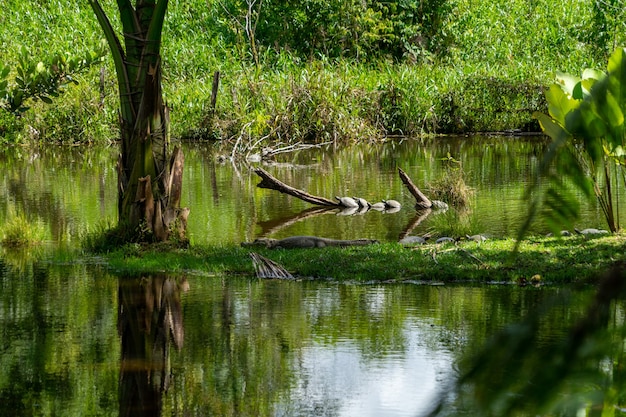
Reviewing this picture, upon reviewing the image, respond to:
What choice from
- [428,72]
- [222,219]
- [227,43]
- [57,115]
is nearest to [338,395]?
[222,219]

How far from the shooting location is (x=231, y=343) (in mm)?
7277

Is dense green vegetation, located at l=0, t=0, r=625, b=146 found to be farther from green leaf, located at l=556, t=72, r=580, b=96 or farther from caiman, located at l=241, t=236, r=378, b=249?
green leaf, located at l=556, t=72, r=580, b=96

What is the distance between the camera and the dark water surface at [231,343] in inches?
237

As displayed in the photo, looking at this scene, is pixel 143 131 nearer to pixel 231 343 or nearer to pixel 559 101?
pixel 231 343

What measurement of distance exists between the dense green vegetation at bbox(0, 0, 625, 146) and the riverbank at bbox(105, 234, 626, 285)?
14.5m

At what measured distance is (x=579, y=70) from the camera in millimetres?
32188

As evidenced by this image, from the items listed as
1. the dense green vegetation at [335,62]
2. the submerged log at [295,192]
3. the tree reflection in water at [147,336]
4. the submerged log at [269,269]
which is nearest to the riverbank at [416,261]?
the submerged log at [269,269]

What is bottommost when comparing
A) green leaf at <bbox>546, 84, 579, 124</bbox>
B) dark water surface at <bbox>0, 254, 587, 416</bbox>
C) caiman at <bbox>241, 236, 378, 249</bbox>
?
dark water surface at <bbox>0, 254, 587, 416</bbox>

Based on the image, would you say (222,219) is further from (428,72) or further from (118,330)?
(428,72)

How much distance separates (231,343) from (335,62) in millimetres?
27485

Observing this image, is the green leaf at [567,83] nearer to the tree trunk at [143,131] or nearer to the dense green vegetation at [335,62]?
the tree trunk at [143,131]

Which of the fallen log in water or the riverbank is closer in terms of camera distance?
the riverbank

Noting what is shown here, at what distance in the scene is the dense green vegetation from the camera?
27500 mm

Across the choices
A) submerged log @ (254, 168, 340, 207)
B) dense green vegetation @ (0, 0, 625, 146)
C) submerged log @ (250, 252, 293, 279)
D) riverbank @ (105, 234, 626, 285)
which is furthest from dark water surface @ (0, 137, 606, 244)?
submerged log @ (250, 252, 293, 279)
